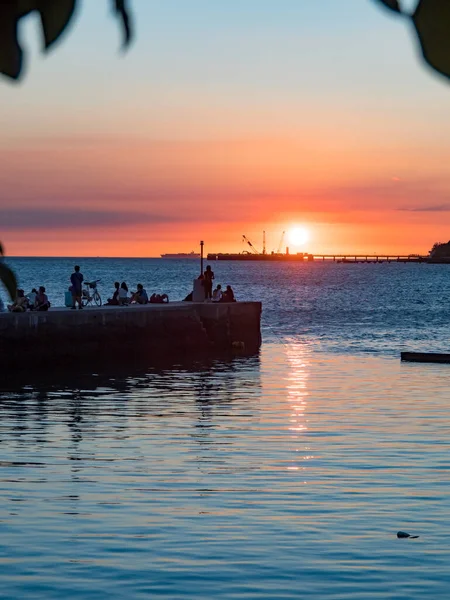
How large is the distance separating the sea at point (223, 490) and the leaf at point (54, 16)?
11.0m

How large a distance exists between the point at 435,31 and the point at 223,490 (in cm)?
1639

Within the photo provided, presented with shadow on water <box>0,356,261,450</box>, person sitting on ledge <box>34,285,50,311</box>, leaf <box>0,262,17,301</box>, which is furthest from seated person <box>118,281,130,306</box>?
leaf <box>0,262,17,301</box>

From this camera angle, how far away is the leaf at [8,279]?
1.45 metres

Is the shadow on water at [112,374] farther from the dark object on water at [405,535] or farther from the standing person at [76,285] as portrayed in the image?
the dark object on water at [405,535]

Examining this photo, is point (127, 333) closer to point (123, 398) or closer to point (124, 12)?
point (123, 398)

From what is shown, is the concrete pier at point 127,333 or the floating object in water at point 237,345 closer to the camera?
the concrete pier at point 127,333

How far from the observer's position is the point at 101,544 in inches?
553

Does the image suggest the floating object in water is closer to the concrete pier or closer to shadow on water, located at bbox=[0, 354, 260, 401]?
the concrete pier

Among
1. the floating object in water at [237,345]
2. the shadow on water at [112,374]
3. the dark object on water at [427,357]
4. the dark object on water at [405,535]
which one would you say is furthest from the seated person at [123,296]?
the dark object on water at [405,535]

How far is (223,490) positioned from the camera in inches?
683

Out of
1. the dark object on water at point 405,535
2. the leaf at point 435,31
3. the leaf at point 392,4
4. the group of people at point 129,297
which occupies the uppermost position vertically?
the leaf at point 392,4

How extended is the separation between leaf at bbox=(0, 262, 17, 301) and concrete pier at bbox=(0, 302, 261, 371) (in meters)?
35.7

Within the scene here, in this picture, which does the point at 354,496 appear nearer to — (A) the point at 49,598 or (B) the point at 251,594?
(B) the point at 251,594

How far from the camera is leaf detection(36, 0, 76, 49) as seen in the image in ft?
4.62
